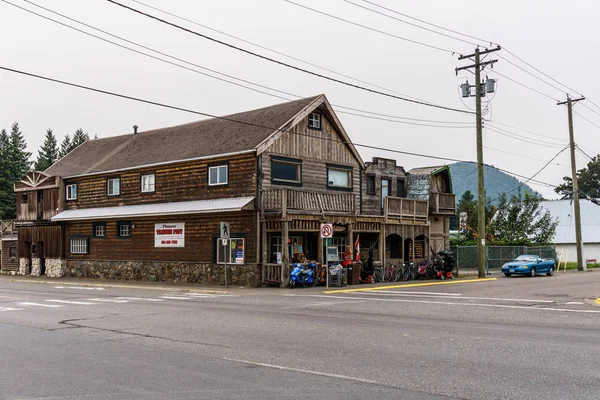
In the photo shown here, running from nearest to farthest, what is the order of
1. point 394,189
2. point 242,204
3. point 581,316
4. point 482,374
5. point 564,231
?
1. point 482,374
2. point 581,316
3. point 242,204
4. point 394,189
5. point 564,231

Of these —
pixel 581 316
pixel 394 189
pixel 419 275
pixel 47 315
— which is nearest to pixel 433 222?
pixel 394 189

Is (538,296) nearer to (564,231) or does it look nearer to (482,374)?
(482,374)

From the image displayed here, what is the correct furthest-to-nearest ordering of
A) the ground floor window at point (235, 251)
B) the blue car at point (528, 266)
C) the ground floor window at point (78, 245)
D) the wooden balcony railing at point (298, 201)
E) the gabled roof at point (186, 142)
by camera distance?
the ground floor window at point (78, 245) < the blue car at point (528, 266) < the gabled roof at point (186, 142) < the ground floor window at point (235, 251) < the wooden balcony railing at point (298, 201)

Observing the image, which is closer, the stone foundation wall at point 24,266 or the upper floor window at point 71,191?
the upper floor window at point 71,191

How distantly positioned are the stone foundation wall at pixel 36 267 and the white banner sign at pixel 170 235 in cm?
1183

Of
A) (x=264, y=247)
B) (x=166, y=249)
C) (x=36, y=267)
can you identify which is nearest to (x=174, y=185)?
(x=166, y=249)

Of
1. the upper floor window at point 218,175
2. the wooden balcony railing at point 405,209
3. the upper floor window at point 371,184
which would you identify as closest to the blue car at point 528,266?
the wooden balcony railing at point 405,209

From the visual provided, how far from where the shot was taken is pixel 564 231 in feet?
217

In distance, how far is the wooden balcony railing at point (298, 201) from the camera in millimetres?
27203

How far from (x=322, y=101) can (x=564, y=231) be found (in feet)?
145

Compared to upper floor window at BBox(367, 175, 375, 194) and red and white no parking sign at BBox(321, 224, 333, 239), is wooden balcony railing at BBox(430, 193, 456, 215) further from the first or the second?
red and white no parking sign at BBox(321, 224, 333, 239)

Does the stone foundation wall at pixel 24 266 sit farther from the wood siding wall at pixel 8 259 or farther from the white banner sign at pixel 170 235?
the white banner sign at pixel 170 235

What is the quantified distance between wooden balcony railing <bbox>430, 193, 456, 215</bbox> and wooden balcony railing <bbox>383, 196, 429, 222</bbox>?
500 centimetres

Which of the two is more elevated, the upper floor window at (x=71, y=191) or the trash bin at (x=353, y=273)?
the upper floor window at (x=71, y=191)
